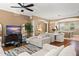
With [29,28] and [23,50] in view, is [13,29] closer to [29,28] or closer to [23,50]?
[29,28]

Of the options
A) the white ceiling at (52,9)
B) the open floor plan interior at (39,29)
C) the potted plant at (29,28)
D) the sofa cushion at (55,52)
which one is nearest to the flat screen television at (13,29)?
the open floor plan interior at (39,29)

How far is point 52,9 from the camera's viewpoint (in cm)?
217

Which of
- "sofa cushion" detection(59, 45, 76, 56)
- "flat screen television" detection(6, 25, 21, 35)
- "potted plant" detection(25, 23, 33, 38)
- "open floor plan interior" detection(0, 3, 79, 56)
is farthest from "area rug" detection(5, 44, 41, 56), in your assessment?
"sofa cushion" detection(59, 45, 76, 56)

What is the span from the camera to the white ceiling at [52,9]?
212 cm

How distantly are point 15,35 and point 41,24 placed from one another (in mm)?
623

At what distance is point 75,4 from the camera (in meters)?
2.11

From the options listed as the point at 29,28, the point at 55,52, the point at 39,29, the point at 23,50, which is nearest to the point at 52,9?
the point at 39,29

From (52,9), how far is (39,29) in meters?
0.52

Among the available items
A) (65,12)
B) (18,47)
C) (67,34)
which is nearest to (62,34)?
(67,34)

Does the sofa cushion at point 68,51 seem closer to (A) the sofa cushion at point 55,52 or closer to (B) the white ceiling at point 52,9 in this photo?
(A) the sofa cushion at point 55,52

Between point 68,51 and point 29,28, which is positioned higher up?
point 29,28

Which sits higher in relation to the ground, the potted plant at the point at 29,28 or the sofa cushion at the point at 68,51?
the potted plant at the point at 29,28

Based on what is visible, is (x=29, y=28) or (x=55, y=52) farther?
(x=29, y=28)

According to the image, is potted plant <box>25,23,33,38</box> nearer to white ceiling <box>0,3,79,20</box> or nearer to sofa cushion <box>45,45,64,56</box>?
white ceiling <box>0,3,79,20</box>
